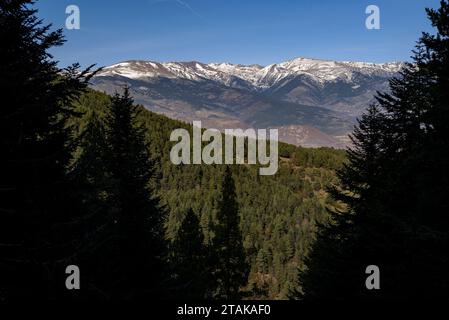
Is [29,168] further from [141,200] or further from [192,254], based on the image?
[192,254]

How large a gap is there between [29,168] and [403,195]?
14.9 m

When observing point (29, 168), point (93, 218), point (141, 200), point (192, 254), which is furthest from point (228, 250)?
point (29, 168)

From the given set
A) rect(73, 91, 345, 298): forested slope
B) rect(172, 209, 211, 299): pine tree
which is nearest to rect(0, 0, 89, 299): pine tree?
rect(172, 209, 211, 299): pine tree

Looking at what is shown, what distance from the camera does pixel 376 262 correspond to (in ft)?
58.6

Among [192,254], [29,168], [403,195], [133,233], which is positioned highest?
[29,168]

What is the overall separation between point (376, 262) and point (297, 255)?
488 feet

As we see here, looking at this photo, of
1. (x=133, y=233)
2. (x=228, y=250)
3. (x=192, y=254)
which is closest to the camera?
(x=133, y=233)

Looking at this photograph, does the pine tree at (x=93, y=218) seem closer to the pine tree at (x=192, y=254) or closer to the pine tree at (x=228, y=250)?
the pine tree at (x=192, y=254)

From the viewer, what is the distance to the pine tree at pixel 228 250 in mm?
32344

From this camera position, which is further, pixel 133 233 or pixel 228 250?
pixel 228 250

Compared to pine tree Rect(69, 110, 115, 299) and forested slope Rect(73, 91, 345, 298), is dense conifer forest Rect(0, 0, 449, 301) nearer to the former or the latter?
pine tree Rect(69, 110, 115, 299)

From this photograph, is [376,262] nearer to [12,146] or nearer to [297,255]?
[12,146]

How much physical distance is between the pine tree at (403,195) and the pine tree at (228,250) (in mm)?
7703

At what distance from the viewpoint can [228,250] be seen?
106ft
